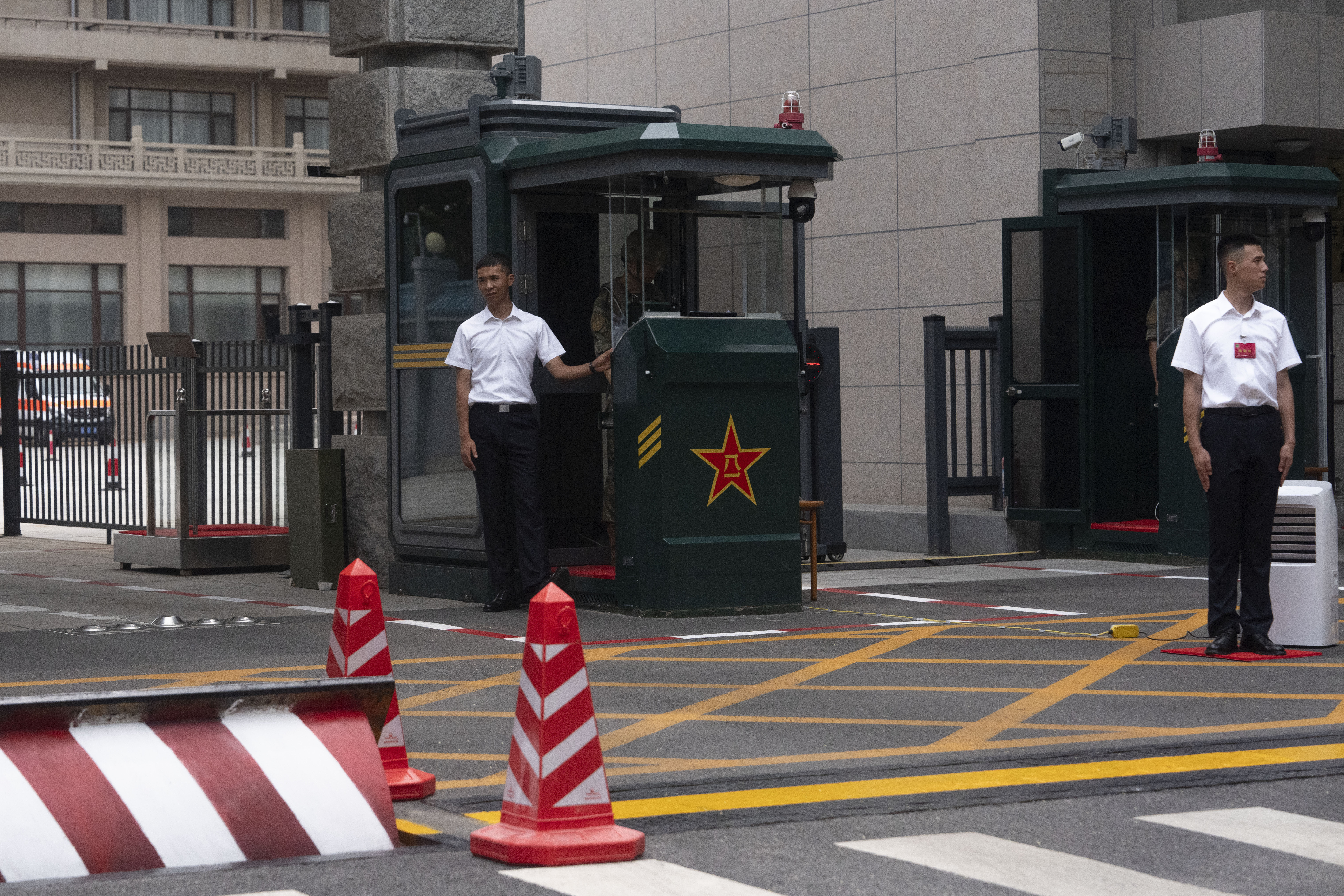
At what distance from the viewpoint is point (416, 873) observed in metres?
5.09

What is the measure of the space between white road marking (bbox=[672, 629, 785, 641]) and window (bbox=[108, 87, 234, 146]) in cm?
4958

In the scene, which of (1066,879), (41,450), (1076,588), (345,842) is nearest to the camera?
(1066,879)

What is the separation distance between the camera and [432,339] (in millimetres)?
12195

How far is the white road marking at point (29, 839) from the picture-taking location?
16.8ft

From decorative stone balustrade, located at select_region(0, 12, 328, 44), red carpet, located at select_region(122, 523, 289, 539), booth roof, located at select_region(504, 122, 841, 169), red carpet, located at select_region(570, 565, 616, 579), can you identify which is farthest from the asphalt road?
decorative stone balustrade, located at select_region(0, 12, 328, 44)

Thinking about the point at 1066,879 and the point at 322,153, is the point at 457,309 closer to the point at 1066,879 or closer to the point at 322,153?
the point at 1066,879

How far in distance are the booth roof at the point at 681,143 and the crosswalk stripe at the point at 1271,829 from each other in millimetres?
5752

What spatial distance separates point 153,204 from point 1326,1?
4445 cm

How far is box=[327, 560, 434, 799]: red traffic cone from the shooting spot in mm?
6066

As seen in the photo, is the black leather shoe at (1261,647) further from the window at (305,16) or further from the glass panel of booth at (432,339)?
the window at (305,16)

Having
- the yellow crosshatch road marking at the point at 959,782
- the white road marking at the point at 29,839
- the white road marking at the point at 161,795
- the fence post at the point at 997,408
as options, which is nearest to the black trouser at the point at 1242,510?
the yellow crosshatch road marking at the point at 959,782

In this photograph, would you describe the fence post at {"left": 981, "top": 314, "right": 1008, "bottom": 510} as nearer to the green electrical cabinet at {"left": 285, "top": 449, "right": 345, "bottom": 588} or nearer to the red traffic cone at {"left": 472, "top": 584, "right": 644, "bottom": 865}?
the green electrical cabinet at {"left": 285, "top": 449, "right": 345, "bottom": 588}

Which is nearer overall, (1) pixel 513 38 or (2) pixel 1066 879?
(2) pixel 1066 879

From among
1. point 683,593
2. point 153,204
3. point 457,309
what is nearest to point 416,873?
point 683,593
